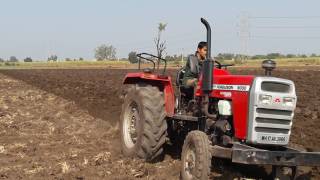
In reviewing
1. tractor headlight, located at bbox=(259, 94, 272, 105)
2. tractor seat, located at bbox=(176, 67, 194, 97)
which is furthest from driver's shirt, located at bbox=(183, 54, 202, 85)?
tractor headlight, located at bbox=(259, 94, 272, 105)

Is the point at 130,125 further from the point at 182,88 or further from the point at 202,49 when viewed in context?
the point at 202,49

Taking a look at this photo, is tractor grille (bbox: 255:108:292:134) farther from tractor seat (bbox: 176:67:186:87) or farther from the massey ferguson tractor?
tractor seat (bbox: 176:67:186:87)

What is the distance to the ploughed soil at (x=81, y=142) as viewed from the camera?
7.66 meters

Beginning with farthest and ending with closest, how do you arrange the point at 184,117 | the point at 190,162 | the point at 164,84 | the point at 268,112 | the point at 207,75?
1. the point at 164,84
2. the point at 184,117
3. the point at 207,75
4. the point at 190,162
5. the point at 268,112

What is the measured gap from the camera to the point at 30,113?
14469mm

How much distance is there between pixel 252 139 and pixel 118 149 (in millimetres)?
3547

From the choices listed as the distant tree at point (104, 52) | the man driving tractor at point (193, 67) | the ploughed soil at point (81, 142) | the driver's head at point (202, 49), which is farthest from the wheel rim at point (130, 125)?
the distant tree at point (104, 52)

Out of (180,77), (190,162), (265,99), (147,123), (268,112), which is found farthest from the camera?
(180,77)

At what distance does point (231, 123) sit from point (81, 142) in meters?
4.05

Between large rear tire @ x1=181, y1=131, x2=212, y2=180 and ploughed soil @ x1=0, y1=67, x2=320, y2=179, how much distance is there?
22.5 inches

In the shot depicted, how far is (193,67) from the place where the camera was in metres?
7.90

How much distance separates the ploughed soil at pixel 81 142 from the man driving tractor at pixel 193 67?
49.7 inches

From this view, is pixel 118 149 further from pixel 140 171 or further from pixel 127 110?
pixel 140 171

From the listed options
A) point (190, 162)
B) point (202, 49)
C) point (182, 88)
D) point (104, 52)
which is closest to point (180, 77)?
point (182, 88)
